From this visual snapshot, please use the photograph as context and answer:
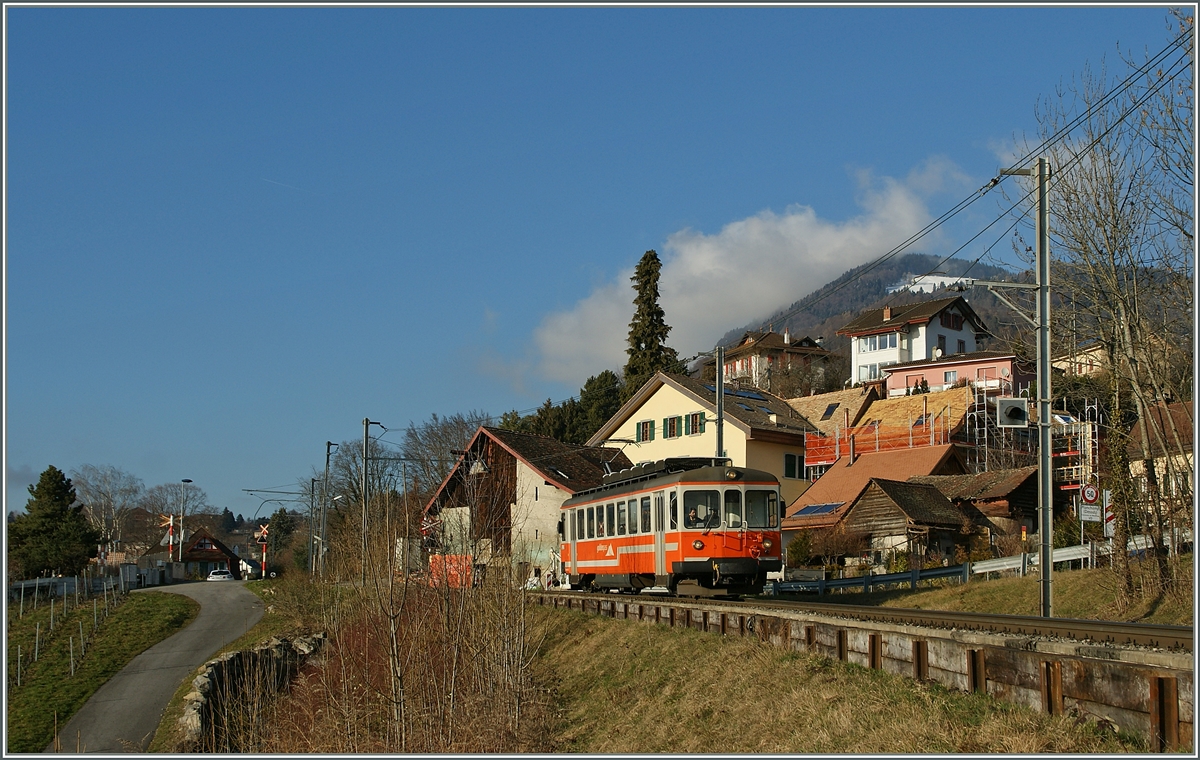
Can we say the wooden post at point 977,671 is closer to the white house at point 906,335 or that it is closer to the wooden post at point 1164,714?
the wooden post at point 1164,714

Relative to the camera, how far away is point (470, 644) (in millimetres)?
18156

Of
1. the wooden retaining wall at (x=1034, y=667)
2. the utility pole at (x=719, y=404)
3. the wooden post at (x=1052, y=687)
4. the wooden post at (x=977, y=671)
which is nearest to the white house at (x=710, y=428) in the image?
the utility pole at (x=719, y=404)

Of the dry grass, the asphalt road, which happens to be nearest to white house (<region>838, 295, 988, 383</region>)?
the asphalt road

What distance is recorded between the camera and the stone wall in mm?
19983

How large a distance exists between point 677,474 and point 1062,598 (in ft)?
24.0

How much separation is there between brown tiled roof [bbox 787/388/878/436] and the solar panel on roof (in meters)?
10.2

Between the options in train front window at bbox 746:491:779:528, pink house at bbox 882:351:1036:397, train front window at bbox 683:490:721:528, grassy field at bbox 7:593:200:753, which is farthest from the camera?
pink house at bbox 882:351:1036:397

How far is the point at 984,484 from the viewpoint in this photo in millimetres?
34250

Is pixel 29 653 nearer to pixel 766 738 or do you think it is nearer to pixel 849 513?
pixel 849 513

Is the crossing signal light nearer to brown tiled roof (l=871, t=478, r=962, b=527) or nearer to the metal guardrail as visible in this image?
the metal guardrail

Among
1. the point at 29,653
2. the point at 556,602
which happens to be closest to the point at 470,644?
the point at 556,602

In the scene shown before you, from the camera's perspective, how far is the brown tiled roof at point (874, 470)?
128ft

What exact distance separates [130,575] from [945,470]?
48.5 metres

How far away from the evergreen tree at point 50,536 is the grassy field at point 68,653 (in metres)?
7.21
